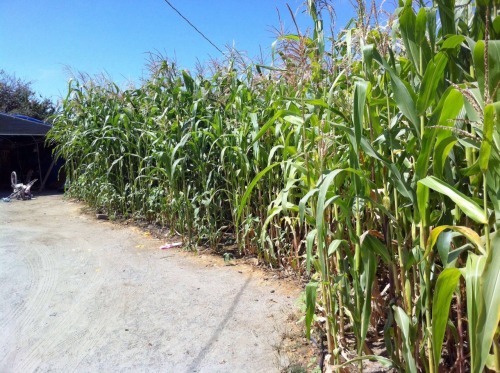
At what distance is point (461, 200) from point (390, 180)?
43 centimetres

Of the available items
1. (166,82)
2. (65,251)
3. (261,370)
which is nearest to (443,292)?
(261,370)

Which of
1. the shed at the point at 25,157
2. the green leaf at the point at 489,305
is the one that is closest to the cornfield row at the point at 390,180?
the green leaf at the point at 489,305

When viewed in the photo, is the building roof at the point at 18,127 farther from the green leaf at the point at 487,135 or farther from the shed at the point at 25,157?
the green leaf at the point at 487,135

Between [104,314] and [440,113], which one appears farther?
[104,314]

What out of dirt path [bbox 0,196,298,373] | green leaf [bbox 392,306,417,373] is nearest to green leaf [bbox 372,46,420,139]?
green leaf [bbox 392,306,417,373]

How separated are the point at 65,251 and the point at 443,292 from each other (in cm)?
488

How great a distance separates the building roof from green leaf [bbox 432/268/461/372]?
525 inches

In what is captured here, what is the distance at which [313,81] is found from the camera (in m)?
2.62

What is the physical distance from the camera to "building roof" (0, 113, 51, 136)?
12.3 metres

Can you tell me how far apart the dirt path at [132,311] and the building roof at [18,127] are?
8.30 m

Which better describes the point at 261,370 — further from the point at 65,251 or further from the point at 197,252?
the point at 65,251

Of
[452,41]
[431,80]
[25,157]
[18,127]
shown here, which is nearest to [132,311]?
[431,80]

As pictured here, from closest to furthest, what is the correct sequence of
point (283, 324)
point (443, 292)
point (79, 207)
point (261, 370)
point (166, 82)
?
point (443, 292) → point (261, 370) → point (283, 324) → point (166, 82) → point (79, 207)

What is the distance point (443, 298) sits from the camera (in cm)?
129
